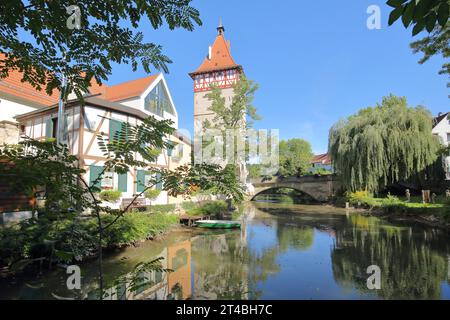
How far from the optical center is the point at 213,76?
42.0 meters

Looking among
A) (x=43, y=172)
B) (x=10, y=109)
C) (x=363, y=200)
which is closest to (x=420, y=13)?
(x=43, y=172)

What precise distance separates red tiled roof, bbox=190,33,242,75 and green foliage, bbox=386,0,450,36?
40.4 meters

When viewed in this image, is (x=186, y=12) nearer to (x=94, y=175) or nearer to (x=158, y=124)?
(x=158, y=124)

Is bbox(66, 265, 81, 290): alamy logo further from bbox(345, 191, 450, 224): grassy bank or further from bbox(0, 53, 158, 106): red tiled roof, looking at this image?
bbox(345, 191, 450, 224): grassy bank

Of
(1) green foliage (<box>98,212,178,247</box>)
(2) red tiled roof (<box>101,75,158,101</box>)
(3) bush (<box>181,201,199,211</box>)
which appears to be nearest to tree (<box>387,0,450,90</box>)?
(1) green foliage (<box>98,212,178,247</box>)

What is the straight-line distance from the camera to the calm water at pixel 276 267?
6180mm

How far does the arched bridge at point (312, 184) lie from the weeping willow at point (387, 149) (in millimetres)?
9094

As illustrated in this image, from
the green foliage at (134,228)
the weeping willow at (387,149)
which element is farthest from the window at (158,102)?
the weeping willow at (387,149)

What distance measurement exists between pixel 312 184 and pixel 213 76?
22.2 m

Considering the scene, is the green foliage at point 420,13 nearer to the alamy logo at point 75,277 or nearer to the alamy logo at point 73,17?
the alamy logo at point 73,17

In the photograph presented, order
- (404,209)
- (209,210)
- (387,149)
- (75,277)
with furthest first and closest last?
1. (387,149)
2. (404,209)
3. (209,210)
4. (75,277)

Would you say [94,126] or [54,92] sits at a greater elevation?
[54,92]

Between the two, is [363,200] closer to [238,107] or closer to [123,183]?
[238,107]
